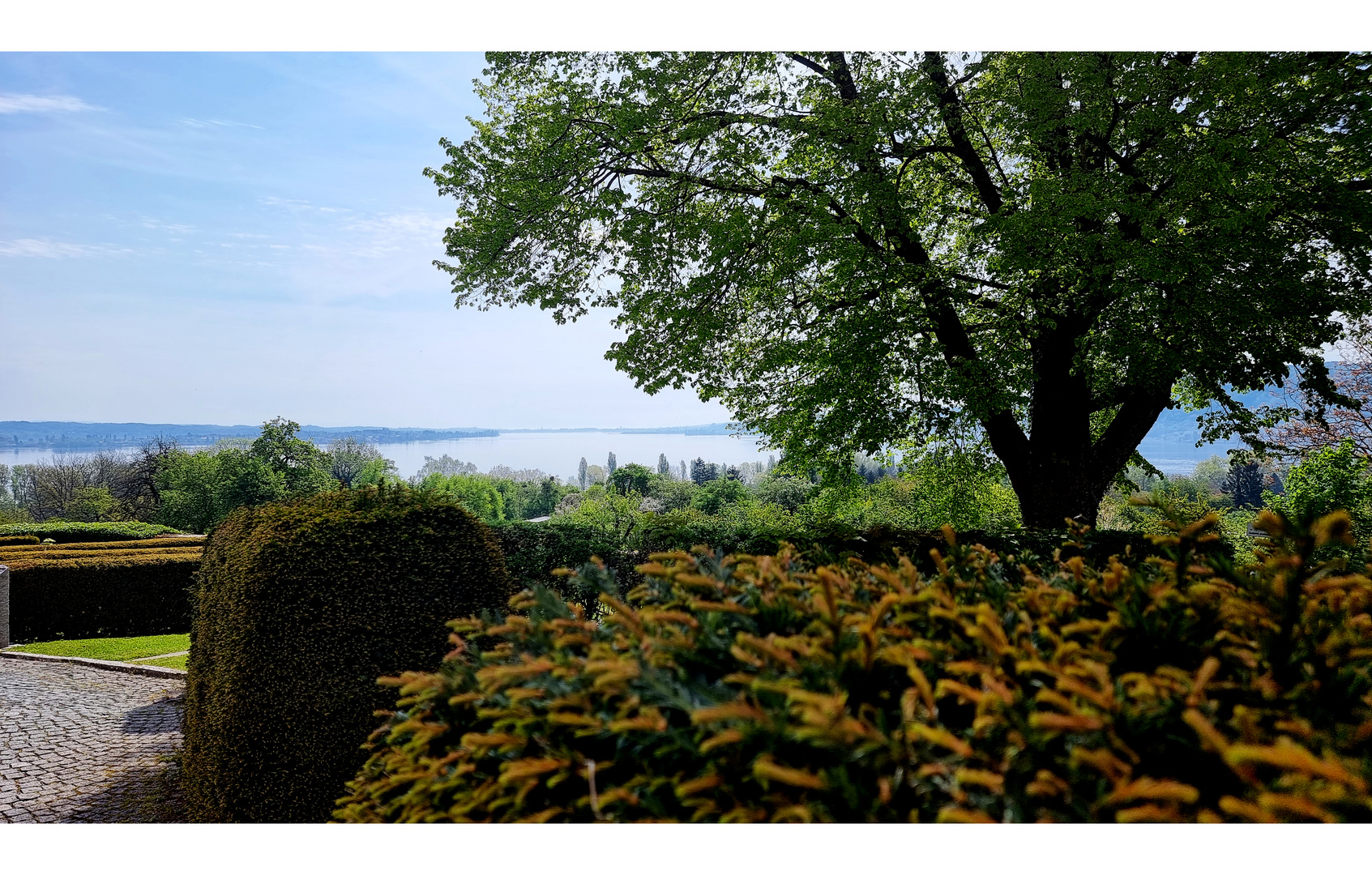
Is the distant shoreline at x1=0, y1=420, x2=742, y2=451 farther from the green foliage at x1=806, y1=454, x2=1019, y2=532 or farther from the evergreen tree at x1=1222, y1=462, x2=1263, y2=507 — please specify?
the evergreen tree at x1=1222, y1=462, x2=1263, y2=507

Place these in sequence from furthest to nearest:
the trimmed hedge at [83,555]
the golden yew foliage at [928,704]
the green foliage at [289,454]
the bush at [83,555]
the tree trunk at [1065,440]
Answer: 1. the green foliage at [289,454]
2. the bush at [83,555]
3. the trimmed hedge at [83,555]
4. the tree trunk at [1065,440]
5. the golden yew foliage at [928,704]

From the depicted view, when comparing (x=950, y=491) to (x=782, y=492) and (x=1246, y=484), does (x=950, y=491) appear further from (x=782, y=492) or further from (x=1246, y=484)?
(x=1246, y=484)

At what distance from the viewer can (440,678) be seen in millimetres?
1591

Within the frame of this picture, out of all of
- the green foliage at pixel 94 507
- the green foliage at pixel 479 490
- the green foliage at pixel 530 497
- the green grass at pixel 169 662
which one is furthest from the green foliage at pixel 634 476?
the green grass at pixel 169 662

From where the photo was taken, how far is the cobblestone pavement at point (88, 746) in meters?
4.91

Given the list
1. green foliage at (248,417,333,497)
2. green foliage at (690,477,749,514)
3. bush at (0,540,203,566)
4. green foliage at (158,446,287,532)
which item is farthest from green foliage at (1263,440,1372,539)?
green foliage at (248,417,333,497)

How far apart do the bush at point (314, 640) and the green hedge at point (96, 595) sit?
9.40 metres

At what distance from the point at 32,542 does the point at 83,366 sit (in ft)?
A: 36.7

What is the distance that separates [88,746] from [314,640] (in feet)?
14.0

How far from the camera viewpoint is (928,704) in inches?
43.2

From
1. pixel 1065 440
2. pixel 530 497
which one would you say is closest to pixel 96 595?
pixel 1065 440

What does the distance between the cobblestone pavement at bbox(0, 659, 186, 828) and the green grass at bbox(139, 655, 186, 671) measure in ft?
1.14

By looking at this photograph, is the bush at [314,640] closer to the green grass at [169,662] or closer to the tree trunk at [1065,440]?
the green grass at [169,662]
